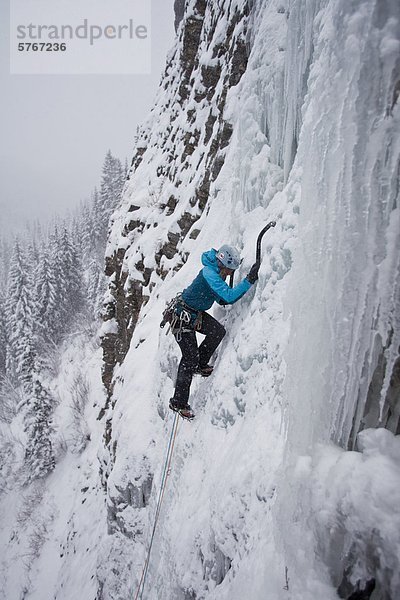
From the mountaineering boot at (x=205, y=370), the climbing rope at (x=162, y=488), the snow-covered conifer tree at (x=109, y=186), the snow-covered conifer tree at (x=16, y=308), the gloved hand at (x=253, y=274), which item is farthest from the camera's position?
the snow-covered conifer tree at (x=109, y=186)

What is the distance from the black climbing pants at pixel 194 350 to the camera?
405 cm

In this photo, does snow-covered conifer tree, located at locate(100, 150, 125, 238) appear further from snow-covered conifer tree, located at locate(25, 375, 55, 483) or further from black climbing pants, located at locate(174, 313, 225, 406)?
black climbing pants, located at locate(174, 313, 225, 406)

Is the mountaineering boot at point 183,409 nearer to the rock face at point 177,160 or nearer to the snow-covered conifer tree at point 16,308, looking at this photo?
the rock face at point 177,160

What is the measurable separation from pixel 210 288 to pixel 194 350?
0.82 meters

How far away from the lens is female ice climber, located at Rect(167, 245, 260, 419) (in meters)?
3.68

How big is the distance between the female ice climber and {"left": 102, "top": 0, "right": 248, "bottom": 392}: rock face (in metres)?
3.20

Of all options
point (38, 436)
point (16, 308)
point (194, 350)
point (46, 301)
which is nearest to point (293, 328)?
point (194, 350)

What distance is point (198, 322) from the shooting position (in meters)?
4.04

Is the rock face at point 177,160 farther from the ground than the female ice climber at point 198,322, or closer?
farther from the ground

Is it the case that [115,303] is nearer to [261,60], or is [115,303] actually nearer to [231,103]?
[231,103]

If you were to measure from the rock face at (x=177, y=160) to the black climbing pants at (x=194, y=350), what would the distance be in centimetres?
335

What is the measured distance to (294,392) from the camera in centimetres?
218

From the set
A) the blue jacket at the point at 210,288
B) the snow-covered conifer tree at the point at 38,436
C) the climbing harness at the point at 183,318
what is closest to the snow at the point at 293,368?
the blue jacket at the point at 210,288

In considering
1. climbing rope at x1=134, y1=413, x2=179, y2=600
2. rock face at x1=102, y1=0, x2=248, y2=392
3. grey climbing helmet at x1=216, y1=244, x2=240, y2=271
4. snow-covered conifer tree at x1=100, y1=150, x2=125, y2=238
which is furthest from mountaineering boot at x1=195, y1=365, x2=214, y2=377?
snow-covered conifer tree at x1=100, y1=150, x2=125, y2=238
